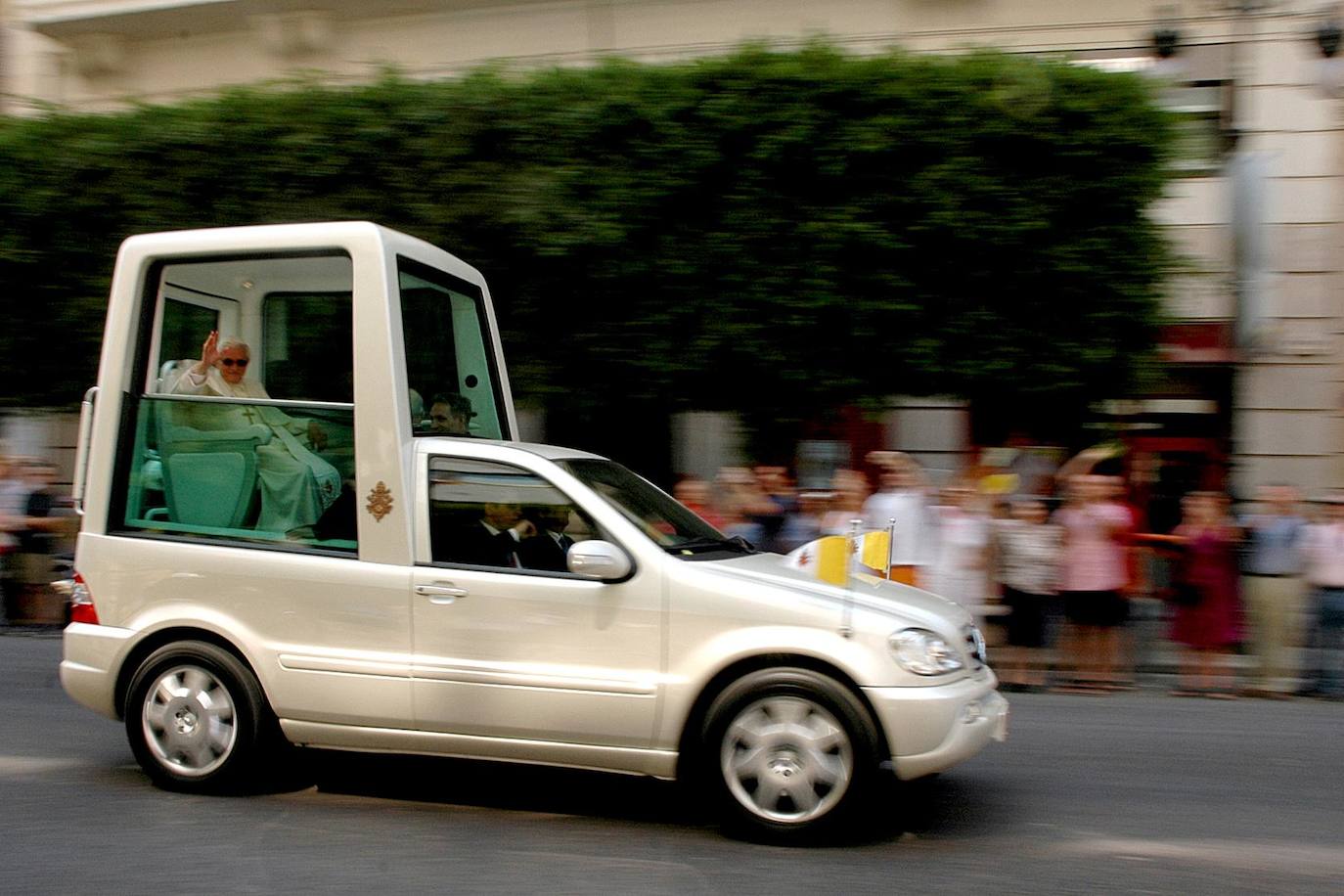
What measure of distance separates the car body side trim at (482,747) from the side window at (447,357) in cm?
138

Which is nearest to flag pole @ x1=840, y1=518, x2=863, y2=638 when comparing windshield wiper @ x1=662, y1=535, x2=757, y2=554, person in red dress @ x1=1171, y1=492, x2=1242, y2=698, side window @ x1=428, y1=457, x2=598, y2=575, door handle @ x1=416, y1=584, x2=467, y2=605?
windshield wiper @ x1=662, y1=535, x2=757, y2=554

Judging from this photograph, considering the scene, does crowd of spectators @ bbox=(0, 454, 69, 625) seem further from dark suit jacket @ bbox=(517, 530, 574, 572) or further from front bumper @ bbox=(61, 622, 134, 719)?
dark suit jacket @ bbox=(517, 530, 574, 572)

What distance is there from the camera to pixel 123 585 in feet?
19.1

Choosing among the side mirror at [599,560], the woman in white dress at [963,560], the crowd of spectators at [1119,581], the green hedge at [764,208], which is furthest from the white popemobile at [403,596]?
the green hedge at [764,208]

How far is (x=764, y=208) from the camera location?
34.8ft

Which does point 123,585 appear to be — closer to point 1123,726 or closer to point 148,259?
point 148,259

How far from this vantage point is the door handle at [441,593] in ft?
17.4

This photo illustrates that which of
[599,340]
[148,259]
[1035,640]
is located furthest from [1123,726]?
[148,259]

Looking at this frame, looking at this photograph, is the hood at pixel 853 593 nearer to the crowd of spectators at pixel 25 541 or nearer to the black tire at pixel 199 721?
the black tire at pixel 199 721

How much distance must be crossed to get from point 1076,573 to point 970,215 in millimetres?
3059

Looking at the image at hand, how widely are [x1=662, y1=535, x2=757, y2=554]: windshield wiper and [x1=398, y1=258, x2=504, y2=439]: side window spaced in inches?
54.0

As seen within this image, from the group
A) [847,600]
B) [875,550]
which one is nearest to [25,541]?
[875,550]

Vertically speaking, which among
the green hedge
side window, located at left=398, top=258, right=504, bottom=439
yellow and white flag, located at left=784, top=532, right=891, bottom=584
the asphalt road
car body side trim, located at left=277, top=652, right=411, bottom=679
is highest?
the green hedge

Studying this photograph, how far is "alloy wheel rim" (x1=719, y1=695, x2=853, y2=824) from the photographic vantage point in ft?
16.3
